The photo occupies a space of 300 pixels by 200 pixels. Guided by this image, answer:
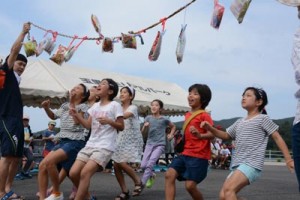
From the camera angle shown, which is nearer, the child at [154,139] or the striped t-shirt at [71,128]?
the striped t-shirt at [71,128]

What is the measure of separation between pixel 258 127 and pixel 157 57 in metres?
3.24

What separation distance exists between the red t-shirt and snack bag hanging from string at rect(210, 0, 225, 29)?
57.9 inches

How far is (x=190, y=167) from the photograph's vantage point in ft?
16.6

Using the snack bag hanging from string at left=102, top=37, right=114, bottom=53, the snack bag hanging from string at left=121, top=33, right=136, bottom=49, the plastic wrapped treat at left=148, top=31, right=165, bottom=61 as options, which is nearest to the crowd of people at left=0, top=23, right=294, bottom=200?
the plastic wrapped treat at left=148, top=31, right=165, bottom=61

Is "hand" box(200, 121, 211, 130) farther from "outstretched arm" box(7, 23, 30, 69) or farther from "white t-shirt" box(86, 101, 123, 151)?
"outstretched arm" box(7, 23, 30, 69)

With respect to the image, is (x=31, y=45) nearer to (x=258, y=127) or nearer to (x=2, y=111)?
(x=2, y=111)

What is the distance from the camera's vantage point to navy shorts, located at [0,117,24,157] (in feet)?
17.7

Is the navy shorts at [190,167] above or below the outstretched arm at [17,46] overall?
below

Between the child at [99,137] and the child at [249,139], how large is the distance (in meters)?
1.12

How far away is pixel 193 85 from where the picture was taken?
17.9 feet

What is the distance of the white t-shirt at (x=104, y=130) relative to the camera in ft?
17.0

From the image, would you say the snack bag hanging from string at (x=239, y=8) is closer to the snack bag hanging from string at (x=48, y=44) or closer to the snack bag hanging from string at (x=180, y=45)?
the snack bag hanging from string at (x=180, y=45)

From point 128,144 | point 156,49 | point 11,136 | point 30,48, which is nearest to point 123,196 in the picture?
point 128,144

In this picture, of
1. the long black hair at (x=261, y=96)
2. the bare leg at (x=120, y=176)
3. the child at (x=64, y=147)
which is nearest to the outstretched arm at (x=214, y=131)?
the long black hair at (x=261, y=96)
